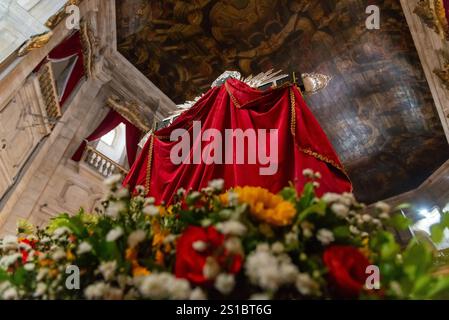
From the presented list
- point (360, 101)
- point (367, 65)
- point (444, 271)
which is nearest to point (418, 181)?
point (360, 101)

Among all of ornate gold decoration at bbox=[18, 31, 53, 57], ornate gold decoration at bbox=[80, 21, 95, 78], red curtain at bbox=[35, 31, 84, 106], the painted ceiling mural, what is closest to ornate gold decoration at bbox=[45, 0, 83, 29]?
ornate gold decoration at bbox=[18, 31, 53, 57]

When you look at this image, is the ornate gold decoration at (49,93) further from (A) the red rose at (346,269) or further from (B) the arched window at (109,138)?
(A) the red rose at (346,269)

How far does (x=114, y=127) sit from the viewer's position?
7.54 m

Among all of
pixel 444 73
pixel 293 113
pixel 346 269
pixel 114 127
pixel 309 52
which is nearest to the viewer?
pixel 346 269

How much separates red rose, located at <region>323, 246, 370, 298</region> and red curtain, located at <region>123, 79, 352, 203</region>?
114cm

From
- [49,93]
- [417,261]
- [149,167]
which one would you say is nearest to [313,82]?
[149,167]

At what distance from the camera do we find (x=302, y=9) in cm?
845

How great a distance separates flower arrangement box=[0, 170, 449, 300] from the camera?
0.92 meters

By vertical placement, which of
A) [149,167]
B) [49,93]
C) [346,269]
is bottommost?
[346,269]

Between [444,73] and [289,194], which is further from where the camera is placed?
[444,73]

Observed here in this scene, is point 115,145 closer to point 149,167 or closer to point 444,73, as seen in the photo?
point 149,167

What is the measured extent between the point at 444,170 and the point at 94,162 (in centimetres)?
854

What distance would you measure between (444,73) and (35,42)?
5.98 meters
